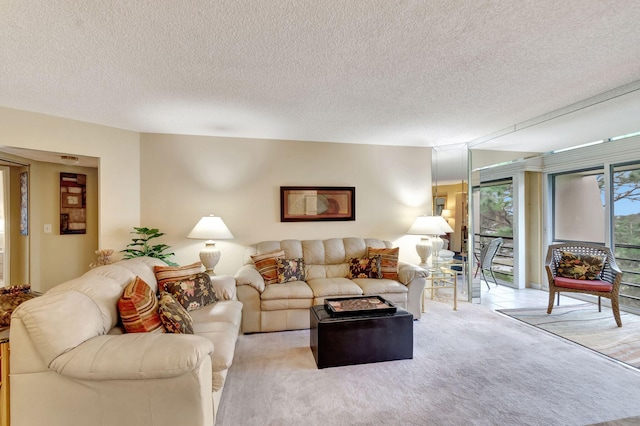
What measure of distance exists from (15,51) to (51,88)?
2.04 feet

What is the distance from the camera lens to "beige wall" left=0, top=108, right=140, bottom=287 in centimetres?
301

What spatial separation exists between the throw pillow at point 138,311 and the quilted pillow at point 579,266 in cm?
479

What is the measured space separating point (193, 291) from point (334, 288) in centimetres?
152

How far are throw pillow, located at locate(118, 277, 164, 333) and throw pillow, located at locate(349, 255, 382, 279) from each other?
2.37 meters

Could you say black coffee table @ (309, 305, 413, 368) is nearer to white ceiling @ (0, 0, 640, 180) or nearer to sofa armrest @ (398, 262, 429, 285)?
sofa armrest @ (398, 262, 429, 285)

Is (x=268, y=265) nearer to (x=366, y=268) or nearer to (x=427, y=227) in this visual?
(x=366, y=268)

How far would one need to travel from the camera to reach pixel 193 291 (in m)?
2.48

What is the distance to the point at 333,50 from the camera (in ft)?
6.28

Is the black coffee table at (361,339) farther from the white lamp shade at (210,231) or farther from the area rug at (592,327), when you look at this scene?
the area rug at (592,327)

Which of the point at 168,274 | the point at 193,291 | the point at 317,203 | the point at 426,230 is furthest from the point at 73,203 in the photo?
the point at 426,230

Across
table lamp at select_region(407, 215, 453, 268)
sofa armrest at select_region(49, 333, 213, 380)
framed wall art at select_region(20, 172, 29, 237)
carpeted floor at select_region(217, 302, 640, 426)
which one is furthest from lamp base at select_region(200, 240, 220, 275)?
table lamp at select_region(407, 215, 453, 268)

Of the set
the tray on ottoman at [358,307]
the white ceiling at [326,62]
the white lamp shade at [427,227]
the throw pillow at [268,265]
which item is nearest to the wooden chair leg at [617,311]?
the white lamp shade at [427,227]

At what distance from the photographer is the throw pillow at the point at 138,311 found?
170 cm

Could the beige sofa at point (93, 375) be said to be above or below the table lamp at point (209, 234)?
below
